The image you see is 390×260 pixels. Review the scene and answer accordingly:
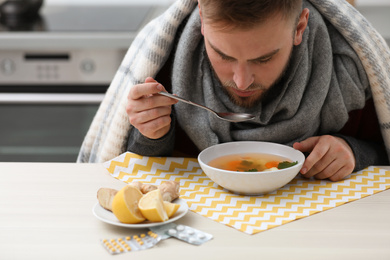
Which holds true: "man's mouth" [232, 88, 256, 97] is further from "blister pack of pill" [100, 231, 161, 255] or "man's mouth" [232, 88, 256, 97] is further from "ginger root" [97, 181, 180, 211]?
"blister pack of pill" [100, 231, 161, 255]

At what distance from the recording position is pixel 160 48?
1.32 meters

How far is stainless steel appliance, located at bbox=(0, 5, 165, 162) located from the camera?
1998mm

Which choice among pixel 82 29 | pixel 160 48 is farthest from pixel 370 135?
pixel 82 29

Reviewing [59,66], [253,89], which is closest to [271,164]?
[253,89]

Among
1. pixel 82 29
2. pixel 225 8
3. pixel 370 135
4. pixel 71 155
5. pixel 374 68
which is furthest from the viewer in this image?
pixel 71 155

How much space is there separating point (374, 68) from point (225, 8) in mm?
437

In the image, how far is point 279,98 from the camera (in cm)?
129

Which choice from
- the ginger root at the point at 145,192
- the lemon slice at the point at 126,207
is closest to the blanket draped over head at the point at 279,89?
the ginger root at the point at 145,192

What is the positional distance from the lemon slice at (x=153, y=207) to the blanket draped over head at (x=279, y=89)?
42 centimetres

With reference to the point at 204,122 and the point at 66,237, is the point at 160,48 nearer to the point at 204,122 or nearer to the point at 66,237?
the point at 204,122

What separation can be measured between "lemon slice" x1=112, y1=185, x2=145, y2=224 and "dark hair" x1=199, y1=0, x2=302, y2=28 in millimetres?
360

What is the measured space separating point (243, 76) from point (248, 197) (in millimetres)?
230

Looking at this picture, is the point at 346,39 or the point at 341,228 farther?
the point at 346,39

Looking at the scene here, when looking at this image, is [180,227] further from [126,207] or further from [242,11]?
[242,11]
